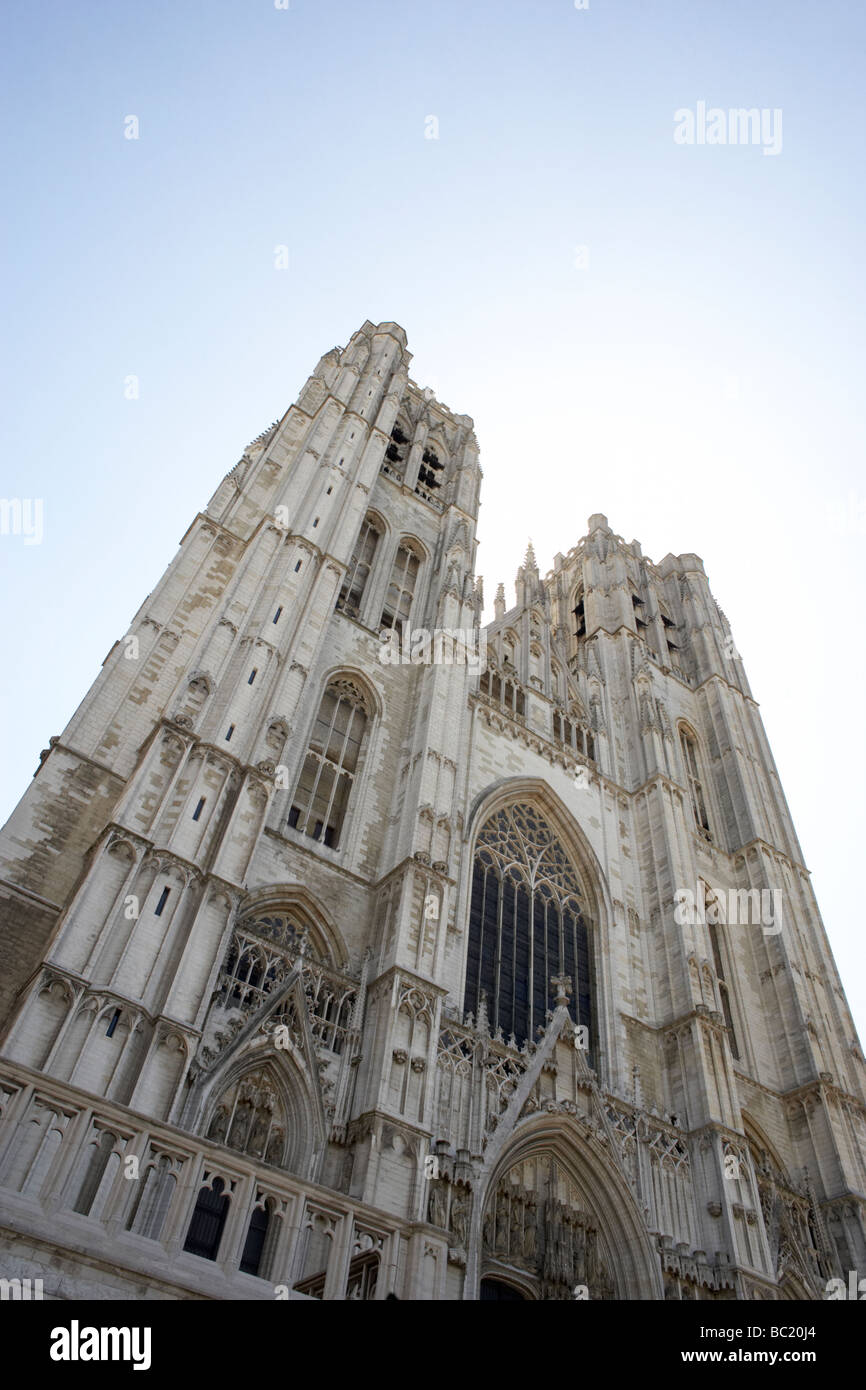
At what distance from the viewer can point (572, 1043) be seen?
19031 mm

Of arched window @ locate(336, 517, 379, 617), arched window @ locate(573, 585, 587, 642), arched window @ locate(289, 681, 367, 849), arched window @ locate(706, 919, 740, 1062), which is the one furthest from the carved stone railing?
arched window @ locate(573, 585, 587, 642)

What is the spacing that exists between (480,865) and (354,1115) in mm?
8358

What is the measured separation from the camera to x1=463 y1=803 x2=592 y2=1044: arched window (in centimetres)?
2045

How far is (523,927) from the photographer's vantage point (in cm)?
2244

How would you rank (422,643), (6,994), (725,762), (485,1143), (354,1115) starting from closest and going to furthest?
(6,994) < (354,1115) < (485,1143) < (422,643) < (725,762)

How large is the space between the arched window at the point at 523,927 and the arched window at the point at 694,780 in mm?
7662

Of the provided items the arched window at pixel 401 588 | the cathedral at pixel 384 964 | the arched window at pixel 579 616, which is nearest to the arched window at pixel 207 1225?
the cathedral at pixel 384 964

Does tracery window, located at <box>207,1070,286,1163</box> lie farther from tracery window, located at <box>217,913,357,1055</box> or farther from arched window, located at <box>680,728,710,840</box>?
arched window, located at <box>680,728,710,840</box>

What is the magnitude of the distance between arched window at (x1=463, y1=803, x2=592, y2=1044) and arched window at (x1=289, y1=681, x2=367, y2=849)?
143 inches

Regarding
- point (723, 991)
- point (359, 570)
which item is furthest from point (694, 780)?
point (359, 570)

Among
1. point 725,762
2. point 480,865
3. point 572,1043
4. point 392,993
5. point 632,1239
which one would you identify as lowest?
point 632,1239
